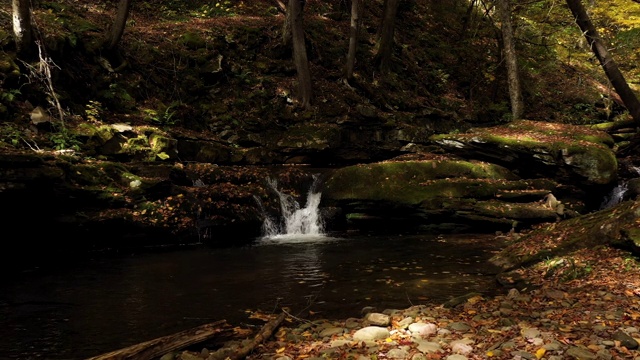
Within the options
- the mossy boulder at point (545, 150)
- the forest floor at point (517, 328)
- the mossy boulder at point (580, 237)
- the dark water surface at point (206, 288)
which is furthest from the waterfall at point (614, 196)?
the forest floor at point (517, 328)

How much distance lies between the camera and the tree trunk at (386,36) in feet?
69.5

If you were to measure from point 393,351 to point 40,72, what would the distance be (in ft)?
40.9

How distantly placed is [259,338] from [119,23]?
14.6 meters

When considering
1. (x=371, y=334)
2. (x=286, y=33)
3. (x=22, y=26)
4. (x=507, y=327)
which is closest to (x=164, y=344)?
(x=371, y=334)

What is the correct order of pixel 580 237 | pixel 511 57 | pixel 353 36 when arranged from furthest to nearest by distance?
pixel 353 36 → pixel 511 57 → pixel 580 237

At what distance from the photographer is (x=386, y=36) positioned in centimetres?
2162

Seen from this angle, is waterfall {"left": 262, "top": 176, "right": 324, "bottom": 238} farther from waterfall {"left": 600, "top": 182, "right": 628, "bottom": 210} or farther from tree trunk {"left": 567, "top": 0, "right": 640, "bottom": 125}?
tree trunk {"left": 567, "top": 0, "right": 640, "bottom": 125}

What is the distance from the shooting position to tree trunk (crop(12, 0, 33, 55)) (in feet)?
39.5

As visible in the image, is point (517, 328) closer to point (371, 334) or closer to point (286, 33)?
point (371, 334)

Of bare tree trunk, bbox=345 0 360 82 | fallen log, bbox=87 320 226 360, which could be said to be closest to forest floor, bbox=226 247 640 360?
fallen log, bbox=87 320 226 360

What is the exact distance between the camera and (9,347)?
17.6 feet

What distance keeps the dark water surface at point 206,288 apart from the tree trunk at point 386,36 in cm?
1322

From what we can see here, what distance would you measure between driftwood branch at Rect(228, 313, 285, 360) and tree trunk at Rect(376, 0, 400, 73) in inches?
721

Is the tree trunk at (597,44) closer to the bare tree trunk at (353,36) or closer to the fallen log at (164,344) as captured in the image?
the bare tree trunk at (353,36)
